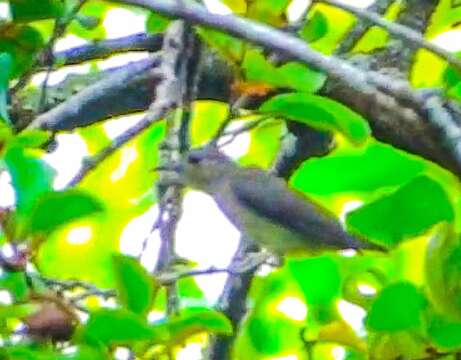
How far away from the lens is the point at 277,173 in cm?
65

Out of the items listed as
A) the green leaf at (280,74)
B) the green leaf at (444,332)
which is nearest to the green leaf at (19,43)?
the green leaf at (280,74)

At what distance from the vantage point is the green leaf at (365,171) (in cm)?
38

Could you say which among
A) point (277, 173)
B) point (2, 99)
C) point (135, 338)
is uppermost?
point (277, 173)

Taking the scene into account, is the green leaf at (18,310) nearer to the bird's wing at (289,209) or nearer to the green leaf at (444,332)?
the green leaf at (444,332)

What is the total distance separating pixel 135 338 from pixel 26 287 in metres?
0.04

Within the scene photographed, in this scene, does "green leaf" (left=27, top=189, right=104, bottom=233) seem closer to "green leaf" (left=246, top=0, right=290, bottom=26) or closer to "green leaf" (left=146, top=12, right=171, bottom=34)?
"green leaf" (left=246, top=0, right=290, bottom=26)

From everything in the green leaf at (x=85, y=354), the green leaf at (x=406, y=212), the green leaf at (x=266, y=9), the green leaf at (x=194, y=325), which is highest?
the green leaf at (x=266, y=9)

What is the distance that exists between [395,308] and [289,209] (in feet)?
1.30

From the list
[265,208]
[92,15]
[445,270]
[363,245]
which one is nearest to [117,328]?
[445,270]

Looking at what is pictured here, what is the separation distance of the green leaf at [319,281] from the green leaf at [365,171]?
0.09 ft

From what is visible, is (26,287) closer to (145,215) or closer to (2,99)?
(2,99)

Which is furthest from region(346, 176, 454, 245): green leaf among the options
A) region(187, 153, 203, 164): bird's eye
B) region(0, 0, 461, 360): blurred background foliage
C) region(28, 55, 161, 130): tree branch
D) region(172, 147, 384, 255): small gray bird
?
region(187, 153, 203, 164): bird's eye

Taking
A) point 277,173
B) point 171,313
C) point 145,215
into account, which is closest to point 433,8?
point 277,173

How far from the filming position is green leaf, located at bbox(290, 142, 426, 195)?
1.24 ft
